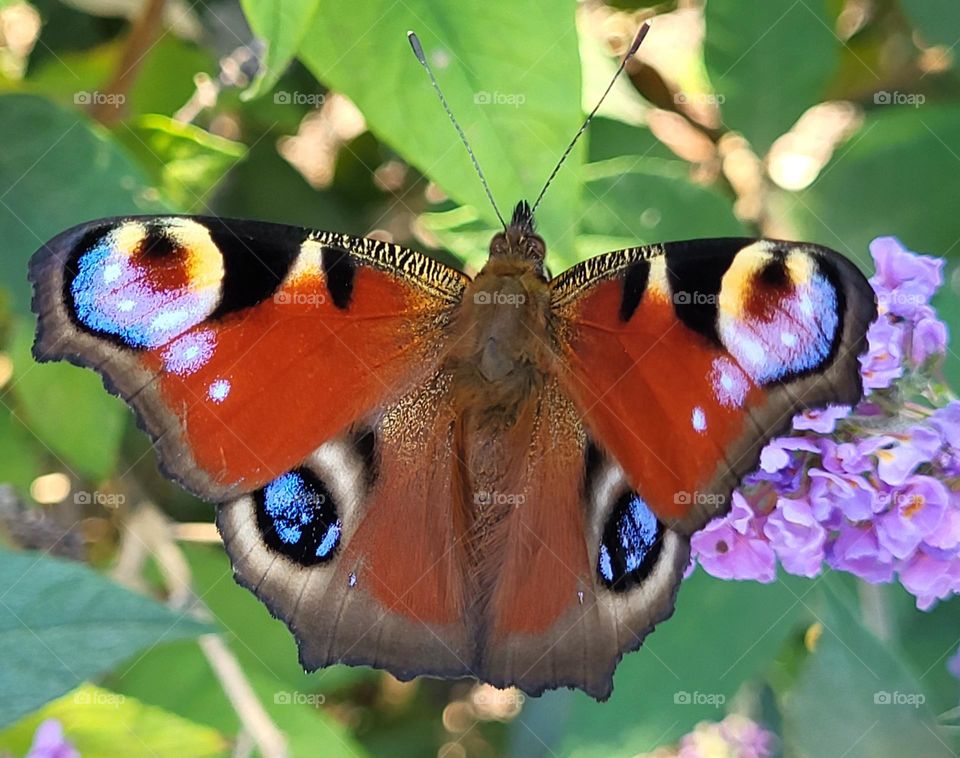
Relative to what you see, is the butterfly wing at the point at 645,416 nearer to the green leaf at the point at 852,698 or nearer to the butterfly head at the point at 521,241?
the butterfly head at the point at 521,241

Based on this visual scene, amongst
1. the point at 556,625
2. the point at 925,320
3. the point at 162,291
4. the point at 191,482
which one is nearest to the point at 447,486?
the point at 556,625

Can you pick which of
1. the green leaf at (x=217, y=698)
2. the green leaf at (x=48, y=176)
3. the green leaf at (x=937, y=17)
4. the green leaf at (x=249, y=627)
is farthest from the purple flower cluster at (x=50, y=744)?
the green leaf at (x=937, y=17)
